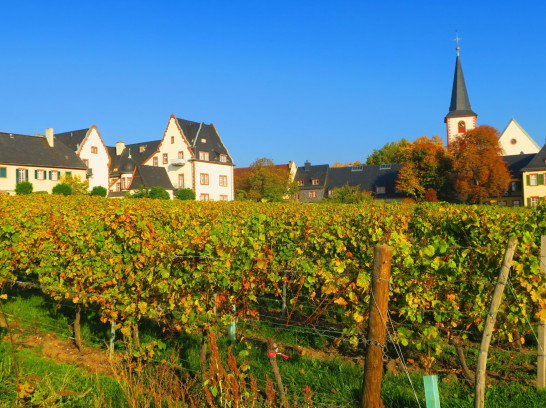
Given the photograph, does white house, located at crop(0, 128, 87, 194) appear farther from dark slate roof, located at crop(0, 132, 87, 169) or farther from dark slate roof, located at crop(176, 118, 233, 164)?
dark slate roof, located at crop(176, 118, 233, 164)

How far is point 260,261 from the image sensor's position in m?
4.75

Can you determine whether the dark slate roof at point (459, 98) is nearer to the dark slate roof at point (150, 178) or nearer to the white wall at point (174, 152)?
the white wall at point (174, 152)

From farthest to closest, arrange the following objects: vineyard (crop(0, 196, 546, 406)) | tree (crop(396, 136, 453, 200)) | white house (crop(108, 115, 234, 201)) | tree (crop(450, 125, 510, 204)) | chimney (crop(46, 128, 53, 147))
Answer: white house (crop(108, 115, 234, 201)) → tree (crop(396, 136, 453, 200)) → tree (crop(450, 125, 510, 204)) → chimney (crop(46, 128, 53, 147)) → vineyard (crop(0, 196, 546, 406))

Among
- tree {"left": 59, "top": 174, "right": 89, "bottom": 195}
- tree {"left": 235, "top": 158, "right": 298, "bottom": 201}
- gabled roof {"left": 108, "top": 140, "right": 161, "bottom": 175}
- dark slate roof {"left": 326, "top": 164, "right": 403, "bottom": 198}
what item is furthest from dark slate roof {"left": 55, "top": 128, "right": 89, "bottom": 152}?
dark slate roof {"left": 326, "top": 164, "right": 403, "bottom": 198}

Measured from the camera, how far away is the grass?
15.4 feet

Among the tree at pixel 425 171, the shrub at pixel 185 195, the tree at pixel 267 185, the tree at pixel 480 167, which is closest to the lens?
the shrub at pixel 185 195

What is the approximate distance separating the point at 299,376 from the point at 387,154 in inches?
3475

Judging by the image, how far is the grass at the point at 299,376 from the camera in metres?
4.70

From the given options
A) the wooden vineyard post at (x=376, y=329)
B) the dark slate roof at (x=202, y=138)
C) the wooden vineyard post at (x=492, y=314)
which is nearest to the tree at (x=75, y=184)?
the dark slate roof at (x=202, y=138)

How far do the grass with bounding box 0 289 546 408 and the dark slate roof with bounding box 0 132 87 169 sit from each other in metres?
50.0

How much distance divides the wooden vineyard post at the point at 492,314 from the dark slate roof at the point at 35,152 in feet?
180

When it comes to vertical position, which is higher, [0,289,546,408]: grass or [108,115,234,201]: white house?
[108,115,234,201]: white house

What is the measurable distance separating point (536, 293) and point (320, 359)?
105 inches

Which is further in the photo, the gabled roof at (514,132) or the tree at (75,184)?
the gabled roof at (514,132)
